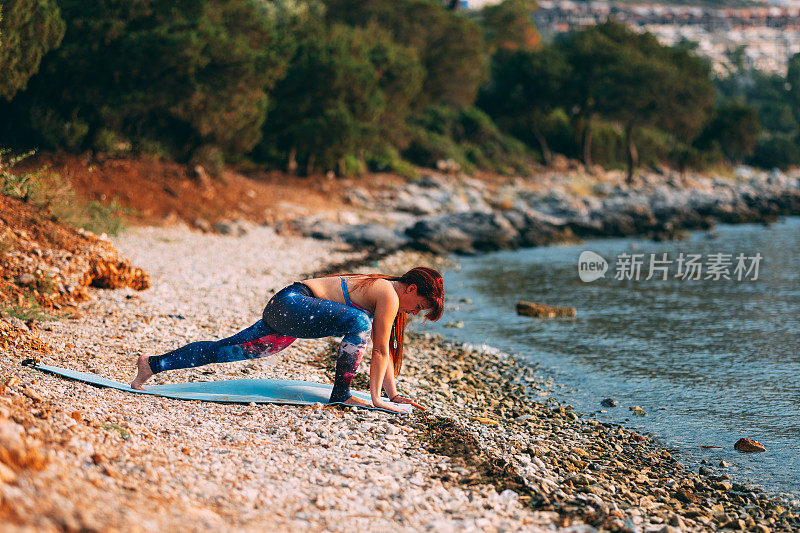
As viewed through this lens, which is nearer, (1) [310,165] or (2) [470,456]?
(2) [470,456]

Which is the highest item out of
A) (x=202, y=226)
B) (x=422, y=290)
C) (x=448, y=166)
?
(x=448, y=166)

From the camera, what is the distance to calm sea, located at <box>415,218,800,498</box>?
852 cm

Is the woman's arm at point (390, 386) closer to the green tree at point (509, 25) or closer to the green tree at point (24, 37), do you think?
the green tree at point (24, 37)

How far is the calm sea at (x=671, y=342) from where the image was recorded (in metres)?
8.52

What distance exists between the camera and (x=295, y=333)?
6613 mm

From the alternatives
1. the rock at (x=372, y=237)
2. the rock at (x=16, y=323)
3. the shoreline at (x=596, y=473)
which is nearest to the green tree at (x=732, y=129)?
the rock at (x=372, y=237)

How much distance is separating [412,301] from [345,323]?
2.07 ft

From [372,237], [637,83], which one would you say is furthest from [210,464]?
[637,83]

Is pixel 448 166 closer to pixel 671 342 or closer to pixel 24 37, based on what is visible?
pixel 24 37

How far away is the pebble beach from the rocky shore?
600 inches

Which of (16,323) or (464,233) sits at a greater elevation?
(16,323)

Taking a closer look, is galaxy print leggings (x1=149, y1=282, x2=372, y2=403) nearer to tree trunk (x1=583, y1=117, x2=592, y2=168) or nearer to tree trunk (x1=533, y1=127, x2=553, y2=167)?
tree trunk (x1=533, y1=127, x2=553, y2=167)

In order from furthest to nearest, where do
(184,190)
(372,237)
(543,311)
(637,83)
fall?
(637,83) → (372,237) → (184,190) → (543,311)

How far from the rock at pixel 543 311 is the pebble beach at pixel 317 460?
5.07 metres
